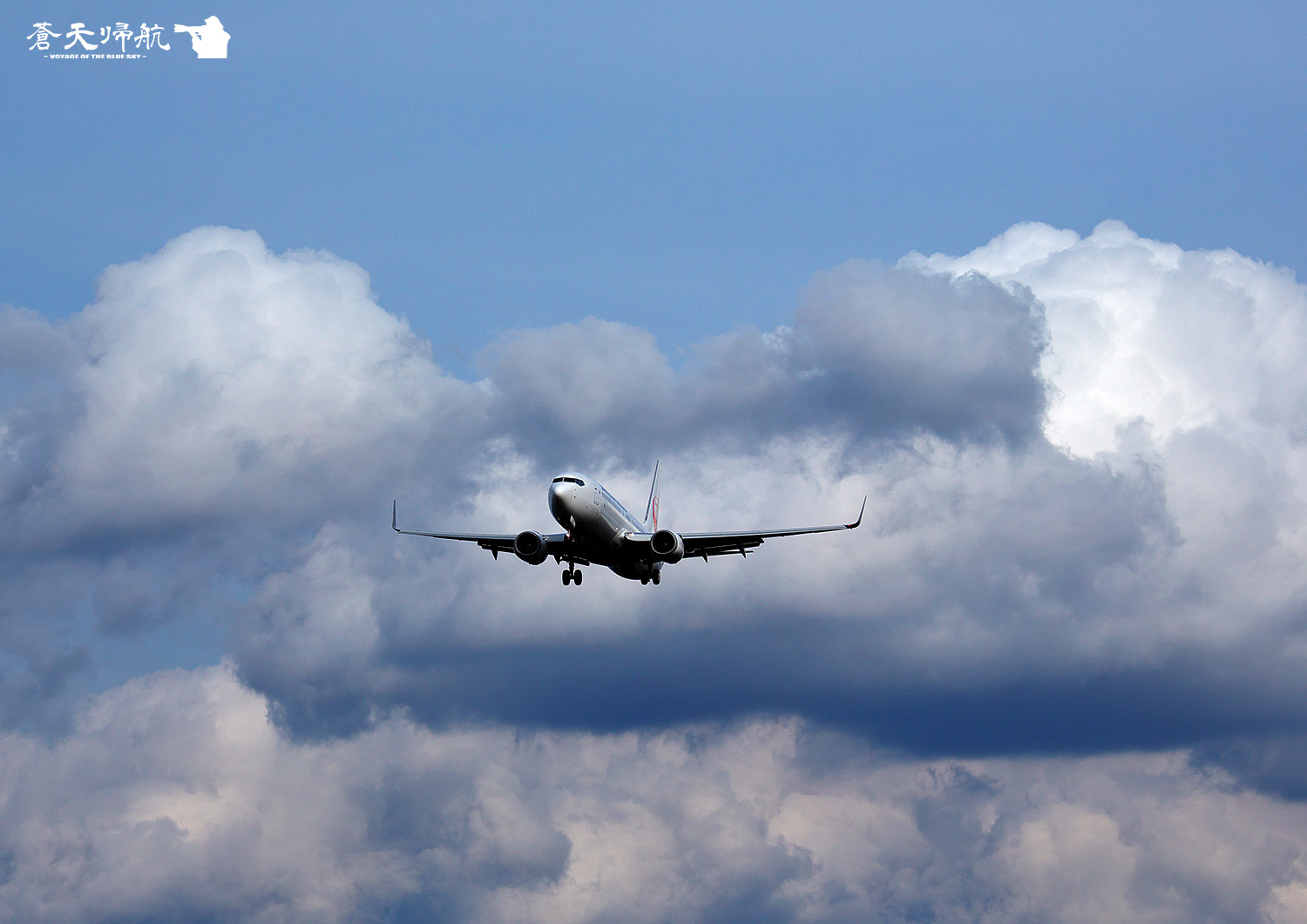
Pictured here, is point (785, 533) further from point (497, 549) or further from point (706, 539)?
point (497, 549)

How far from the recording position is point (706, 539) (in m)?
132

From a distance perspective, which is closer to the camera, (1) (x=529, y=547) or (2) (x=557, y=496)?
(2) (x=557, y=496)

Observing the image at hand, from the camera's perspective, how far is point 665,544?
424 ft

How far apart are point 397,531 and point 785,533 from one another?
30318 mm

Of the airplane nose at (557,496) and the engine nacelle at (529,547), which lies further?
the engine nacelle at (529,547)

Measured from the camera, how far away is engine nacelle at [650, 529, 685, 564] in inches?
A: 5089

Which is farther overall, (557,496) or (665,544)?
(665,544)

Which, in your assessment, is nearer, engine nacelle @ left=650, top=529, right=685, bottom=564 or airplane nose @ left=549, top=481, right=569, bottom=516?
airplane nose @ left=549, top=481, right=569, bottom=516

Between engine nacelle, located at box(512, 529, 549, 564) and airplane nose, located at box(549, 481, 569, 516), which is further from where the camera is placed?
engine nacelle, located at box(512, 529, 549, 564)

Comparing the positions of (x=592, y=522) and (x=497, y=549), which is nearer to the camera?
(x=592, y=522)

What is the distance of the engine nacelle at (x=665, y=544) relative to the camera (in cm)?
12925

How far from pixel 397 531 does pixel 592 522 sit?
1962cm

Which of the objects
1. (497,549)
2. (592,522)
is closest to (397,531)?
(497,549)

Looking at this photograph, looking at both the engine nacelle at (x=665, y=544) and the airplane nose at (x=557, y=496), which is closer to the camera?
the airplane nose at (x=557, y=496)
